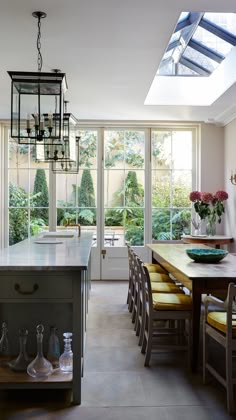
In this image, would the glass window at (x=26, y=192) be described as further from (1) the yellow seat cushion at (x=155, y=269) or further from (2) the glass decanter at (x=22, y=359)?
(2) the glass decanter at (x=22, y=359)

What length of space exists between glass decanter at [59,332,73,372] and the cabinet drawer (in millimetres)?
294

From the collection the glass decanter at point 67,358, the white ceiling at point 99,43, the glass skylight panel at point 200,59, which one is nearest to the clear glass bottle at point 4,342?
the glass decanter at point 67,358

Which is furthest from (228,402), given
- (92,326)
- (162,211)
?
(162,211)

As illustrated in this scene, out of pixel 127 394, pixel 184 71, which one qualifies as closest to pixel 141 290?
pixel 127 394

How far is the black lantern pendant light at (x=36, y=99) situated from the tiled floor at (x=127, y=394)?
69.9 inches

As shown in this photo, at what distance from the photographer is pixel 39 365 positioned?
8.09 ft

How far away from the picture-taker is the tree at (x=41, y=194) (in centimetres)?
686

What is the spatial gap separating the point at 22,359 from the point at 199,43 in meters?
4.05

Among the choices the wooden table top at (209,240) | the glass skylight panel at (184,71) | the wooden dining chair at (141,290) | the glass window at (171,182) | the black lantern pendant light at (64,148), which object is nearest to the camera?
the wooden dining chair at (141,290)

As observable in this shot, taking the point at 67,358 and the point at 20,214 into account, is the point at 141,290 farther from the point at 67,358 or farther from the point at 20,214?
the point at 20,214

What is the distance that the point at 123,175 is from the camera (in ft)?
22.8

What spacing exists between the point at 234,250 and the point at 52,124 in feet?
12.8

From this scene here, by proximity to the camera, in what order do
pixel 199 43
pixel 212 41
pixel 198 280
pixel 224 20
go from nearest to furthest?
1. pixel 198 280
2. pixel 224 20
3. pixel 212 41
4. pixel 199 43

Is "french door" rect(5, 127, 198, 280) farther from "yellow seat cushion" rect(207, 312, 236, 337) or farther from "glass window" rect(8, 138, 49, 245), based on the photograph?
"yellow seat cushion" rect(207, 312, 236, 337)
